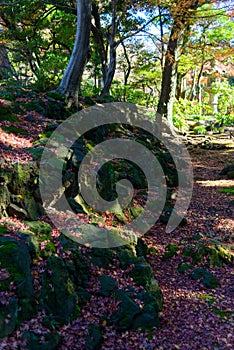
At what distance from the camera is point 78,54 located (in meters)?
11.7

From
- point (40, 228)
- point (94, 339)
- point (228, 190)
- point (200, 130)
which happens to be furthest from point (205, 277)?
point (200, 130)

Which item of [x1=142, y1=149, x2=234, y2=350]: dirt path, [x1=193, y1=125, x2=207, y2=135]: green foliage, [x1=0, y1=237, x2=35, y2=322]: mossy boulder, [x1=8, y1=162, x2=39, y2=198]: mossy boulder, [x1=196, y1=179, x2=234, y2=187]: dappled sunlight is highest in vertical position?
[x1=193, y1=125, x2=207, y2=135]: green foliage

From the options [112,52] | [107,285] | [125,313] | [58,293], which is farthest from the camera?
[112,52]

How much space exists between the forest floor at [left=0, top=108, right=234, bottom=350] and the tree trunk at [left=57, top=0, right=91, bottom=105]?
4.12 metres

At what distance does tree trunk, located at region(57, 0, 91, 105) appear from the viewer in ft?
37.2

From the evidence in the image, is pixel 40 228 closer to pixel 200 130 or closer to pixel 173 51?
pixel 173 51

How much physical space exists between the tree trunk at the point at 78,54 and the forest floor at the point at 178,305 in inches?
162

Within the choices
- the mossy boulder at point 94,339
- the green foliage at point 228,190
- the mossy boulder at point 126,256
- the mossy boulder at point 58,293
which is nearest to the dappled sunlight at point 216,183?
the green foliage at point 228,190

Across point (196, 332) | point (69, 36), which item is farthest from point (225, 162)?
point (196, 332)

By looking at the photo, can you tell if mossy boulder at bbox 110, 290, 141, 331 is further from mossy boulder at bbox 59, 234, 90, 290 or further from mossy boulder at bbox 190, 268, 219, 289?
mossy boulder at bbox 190, 268, 219, 289

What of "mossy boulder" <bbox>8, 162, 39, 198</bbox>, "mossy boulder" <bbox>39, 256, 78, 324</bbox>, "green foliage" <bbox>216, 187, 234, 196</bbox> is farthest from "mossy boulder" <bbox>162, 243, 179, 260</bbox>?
"green foliage" <bbox>216, 187, 234, 196</bbox>

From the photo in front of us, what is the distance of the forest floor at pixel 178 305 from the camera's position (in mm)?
4410

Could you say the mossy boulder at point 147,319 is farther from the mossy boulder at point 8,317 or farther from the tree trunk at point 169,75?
the tree trunk at point 169,75

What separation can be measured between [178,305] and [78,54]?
31.0ft
